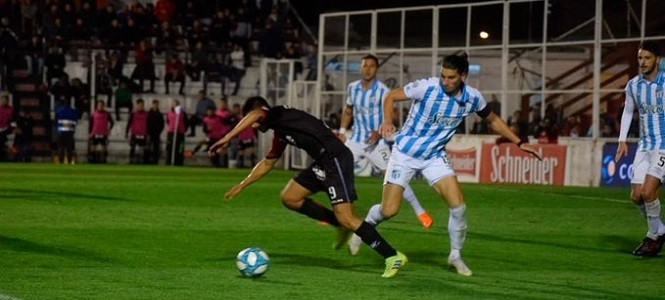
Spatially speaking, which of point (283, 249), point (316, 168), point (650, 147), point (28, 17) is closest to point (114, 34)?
point (28, 17)

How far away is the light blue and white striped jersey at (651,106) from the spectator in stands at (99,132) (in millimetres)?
26662

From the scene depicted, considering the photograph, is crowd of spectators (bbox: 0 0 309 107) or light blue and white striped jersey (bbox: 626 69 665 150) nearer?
light blue and white striped jersey (bbox: 626 69 665 150)

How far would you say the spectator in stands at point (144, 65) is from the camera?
139 ft

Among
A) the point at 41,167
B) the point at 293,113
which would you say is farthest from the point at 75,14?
the point at 293,113

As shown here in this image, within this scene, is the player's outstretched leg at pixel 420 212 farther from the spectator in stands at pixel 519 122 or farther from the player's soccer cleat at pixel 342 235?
the spectator in stands at pixel 519 122

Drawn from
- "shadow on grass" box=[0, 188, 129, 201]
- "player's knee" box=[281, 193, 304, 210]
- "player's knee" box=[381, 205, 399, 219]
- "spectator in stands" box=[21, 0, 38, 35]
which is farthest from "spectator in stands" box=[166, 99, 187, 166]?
"player's knee" box=[381, 205, 399, 219]

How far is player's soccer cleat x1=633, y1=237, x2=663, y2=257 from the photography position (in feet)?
47.5

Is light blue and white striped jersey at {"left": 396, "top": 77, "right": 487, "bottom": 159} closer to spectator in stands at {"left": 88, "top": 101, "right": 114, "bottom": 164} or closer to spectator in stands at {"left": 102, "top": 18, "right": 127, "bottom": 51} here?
spectator in stands at {"left": 88, "top": 101, "right": 114, "bottom": 164}

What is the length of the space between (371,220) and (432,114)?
133 centimetres

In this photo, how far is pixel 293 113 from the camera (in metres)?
12.7

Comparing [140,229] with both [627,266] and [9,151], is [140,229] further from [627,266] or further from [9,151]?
[9,151]

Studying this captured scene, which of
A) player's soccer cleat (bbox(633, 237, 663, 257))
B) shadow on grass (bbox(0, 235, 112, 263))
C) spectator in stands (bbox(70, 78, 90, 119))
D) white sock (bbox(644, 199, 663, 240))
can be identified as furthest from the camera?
spectator in stands (bbox(70, 78, 90, 119))

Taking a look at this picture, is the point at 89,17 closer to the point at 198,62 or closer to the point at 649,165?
the point at 198,62

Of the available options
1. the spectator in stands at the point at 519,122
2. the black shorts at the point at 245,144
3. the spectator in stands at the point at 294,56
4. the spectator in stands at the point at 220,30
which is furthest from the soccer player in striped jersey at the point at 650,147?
the spectator in stands at the point at 220,30
